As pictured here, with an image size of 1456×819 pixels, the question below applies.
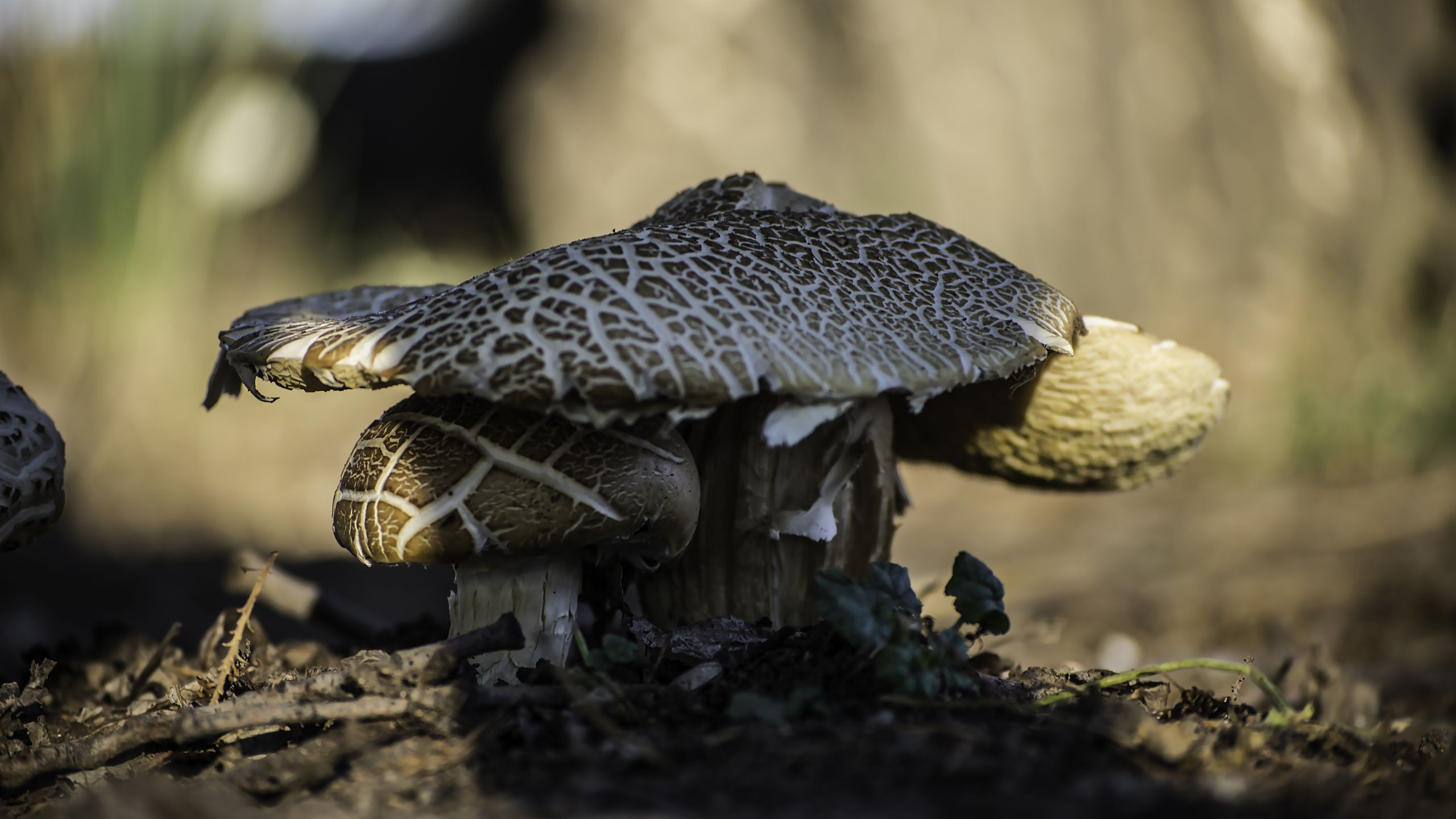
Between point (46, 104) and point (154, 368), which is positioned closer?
point (46, 104)

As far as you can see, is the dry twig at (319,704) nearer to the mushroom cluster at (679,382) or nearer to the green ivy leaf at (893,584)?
the mushroom cluster at (679,382)

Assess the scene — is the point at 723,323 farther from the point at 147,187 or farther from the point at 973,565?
the point at 147,187

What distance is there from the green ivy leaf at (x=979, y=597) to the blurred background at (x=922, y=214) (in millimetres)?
1894

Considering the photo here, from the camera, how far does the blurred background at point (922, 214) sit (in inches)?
197

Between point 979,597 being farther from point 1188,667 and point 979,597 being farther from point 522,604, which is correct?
point 522,604

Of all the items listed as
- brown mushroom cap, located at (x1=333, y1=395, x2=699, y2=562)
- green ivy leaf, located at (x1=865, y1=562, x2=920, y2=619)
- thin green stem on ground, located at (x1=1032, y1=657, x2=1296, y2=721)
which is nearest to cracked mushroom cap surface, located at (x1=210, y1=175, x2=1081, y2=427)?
brown mushroom cap, located at (x1=333, y1=395, x2=699, y2=562)

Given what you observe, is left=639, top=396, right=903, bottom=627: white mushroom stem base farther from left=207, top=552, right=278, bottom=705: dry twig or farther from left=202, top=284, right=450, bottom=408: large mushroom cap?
left=207, top=552, right=278, bottom=705: dry twig

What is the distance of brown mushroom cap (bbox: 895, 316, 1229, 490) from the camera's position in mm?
2684

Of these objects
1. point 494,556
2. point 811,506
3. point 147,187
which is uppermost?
point 147,187

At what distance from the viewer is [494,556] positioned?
2.14 m

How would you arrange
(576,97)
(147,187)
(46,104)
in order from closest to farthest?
1. (46,104)
2. (147,187)
3. (576,97)

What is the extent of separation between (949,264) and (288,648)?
2103 mm

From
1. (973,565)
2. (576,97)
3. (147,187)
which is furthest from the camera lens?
(576,97)

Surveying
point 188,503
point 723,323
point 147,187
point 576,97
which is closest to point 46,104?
point 147,187
